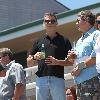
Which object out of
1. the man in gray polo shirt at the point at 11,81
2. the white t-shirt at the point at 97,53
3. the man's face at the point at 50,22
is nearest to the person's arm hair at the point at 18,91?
the man in gray polo shirt at the point at 11,81

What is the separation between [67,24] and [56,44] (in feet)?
25.5

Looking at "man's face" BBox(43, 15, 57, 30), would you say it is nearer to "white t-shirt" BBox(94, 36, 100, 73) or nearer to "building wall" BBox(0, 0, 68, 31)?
"white t-shirt" BBox(94, 36, 100, 73)

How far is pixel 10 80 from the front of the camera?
25.4 ft

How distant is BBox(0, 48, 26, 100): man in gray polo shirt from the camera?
24.8 feet

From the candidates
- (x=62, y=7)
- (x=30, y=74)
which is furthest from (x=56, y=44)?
(x=62, y=7)

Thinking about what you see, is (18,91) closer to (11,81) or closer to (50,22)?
(11,81)

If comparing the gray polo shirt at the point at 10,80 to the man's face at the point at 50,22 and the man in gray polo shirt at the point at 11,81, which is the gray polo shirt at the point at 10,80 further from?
the man's face at the point at 50,22

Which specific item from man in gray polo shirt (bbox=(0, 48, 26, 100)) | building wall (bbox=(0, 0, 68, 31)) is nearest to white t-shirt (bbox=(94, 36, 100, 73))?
man in gray polo shirt (bbox=(0, 48, 26, 100))

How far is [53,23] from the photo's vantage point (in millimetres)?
7906

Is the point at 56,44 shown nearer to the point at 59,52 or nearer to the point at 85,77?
the point at 59,52

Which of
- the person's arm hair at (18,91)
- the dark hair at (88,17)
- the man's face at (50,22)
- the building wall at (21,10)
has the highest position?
the building wall at (21,10)

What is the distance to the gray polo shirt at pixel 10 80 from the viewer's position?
7645mm

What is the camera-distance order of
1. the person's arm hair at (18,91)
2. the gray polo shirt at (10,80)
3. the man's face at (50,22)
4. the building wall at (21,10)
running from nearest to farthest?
the person's arm hair at (18,91) → the gray polo shirt at (10,80) → the man's face at (50,22) → the building wall at (21,10)

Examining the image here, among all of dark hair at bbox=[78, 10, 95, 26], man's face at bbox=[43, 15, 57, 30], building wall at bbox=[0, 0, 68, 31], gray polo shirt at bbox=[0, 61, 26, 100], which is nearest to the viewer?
dark hair at bbox=[78, 10, 95, 26]
